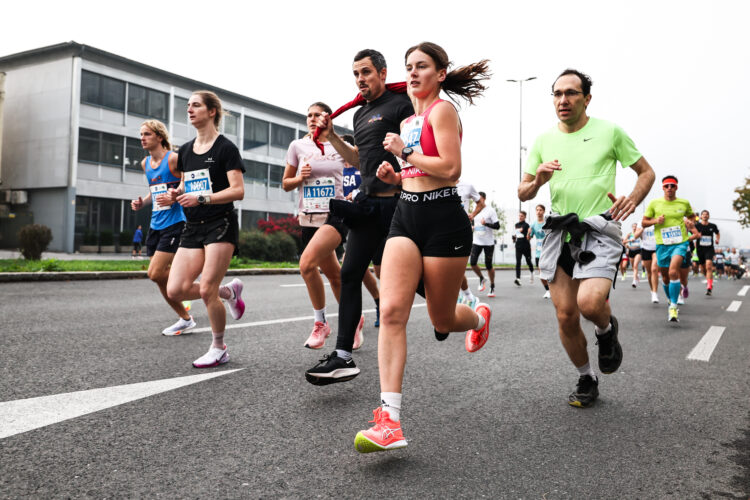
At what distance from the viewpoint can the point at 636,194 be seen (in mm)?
3711

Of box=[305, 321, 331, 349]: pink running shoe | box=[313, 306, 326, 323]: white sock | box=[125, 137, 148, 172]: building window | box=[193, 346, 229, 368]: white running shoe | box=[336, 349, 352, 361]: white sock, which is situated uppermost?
box=[125, 137, 148, 172]: building window

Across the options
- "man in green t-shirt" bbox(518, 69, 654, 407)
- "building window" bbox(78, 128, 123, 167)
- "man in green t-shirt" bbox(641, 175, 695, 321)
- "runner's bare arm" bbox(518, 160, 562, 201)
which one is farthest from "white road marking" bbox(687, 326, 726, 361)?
"building window" bbox(78, 128, 123, 167)

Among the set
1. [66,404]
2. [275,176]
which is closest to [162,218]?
[66,404]

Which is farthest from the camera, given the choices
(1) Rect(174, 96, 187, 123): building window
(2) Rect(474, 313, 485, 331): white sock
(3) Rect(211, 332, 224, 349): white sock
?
(1) Rect(174, 96, 187, 123): building window

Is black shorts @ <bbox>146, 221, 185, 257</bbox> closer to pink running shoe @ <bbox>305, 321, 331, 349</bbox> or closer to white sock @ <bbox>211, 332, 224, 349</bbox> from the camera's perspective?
white sock @ <bbox>211, 332, 224, 349</bbox>

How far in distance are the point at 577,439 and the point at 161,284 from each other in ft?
14.3

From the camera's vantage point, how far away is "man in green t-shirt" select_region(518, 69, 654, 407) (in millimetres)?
3604

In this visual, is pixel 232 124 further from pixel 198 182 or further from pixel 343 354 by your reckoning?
pixel 343 354

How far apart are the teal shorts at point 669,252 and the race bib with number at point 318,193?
6429 millimetres

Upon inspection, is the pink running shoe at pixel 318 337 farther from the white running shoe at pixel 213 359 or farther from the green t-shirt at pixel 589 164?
the green t-shirt at pixel 589 164

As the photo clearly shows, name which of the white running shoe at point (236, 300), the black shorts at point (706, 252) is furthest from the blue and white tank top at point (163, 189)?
the black shorts at point (706, 252)

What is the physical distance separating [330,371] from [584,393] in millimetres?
1699

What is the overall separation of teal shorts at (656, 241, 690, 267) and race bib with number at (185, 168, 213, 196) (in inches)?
298

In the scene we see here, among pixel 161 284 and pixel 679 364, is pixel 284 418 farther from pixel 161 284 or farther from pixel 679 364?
pixel 679 364
